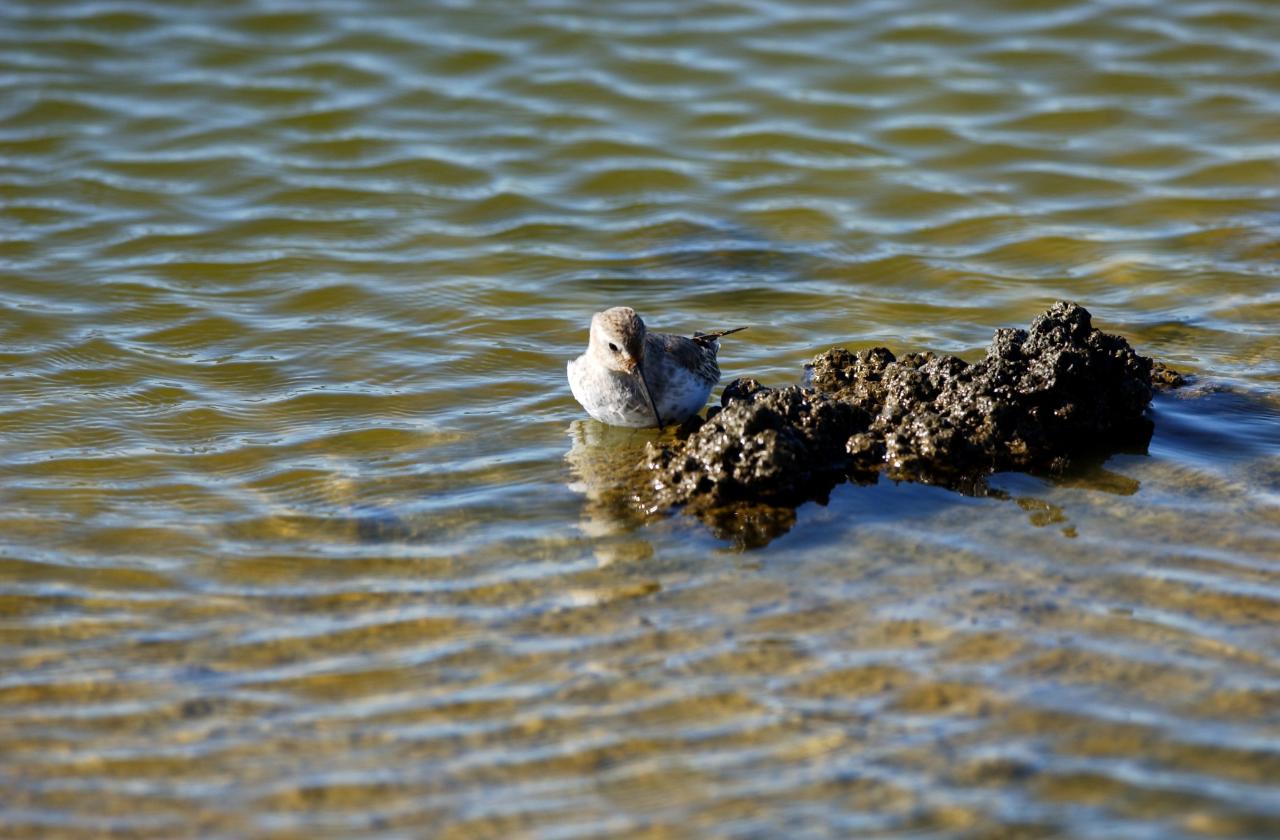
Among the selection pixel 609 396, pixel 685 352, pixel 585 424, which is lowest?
pixel 585 424

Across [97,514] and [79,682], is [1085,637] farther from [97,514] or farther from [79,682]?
[97,514]

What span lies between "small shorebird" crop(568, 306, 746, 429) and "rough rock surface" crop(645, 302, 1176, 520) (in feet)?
1.62

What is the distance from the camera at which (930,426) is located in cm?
805

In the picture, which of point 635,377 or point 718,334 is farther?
point 718,334

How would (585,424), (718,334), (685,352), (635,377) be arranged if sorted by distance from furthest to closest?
(718,334) → (585,424) → (685,352) → (635,377)

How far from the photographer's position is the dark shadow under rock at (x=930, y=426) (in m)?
7.72

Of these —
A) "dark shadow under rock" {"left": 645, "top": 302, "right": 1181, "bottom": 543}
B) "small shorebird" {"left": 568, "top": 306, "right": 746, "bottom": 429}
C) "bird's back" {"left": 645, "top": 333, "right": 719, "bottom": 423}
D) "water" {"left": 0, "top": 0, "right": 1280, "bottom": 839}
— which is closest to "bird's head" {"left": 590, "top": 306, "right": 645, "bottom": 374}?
"small shorebird" {"left": 568, "top": 306, "right": 746, "bottom": 429}

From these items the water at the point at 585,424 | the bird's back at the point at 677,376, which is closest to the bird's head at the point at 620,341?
the bird's back at the point at 677,376

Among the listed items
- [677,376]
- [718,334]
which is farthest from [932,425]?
[718,334]

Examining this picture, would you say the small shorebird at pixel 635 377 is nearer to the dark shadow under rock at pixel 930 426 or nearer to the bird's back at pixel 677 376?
the bird's back at pixel 677 376

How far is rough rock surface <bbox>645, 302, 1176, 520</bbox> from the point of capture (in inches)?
304

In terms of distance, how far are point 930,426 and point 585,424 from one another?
7.14ft

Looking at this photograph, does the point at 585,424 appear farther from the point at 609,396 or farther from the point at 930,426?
the point at 930,426

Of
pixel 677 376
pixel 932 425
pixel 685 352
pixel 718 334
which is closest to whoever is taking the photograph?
pixel 932 425
